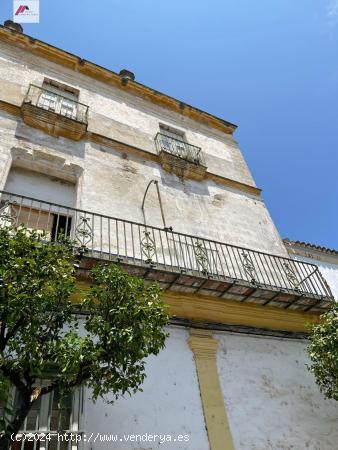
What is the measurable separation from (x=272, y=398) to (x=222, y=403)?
1052mm

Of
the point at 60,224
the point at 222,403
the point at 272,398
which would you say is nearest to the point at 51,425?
the point at 222,403

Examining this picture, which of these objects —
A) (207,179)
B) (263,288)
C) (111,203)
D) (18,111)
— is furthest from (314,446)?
(18,111)

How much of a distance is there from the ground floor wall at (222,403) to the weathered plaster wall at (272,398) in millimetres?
14

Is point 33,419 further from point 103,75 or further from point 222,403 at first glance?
point 103,75

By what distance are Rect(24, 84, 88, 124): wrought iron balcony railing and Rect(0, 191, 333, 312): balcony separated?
→ 344 cm

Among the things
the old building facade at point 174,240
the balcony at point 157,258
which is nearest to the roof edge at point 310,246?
the old building facade at point 174,240

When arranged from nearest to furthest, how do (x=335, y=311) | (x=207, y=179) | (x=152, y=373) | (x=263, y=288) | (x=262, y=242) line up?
(x=152, y=373) < (x=335, y=311) < (x=263, y=288) < (x=262, y=242) < (x=207, y=179)

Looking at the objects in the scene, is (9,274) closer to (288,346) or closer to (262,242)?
(288,346)

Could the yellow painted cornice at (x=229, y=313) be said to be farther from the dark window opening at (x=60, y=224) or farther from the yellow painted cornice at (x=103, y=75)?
the yellow painted cornice at (x=103, y=75)

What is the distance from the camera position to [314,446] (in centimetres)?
580

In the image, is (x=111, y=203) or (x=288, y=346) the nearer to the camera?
(x=288, y=346)

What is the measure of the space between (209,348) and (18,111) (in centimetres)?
734

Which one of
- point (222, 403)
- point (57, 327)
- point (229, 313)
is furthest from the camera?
point (229, 313)

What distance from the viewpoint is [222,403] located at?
5645mm
